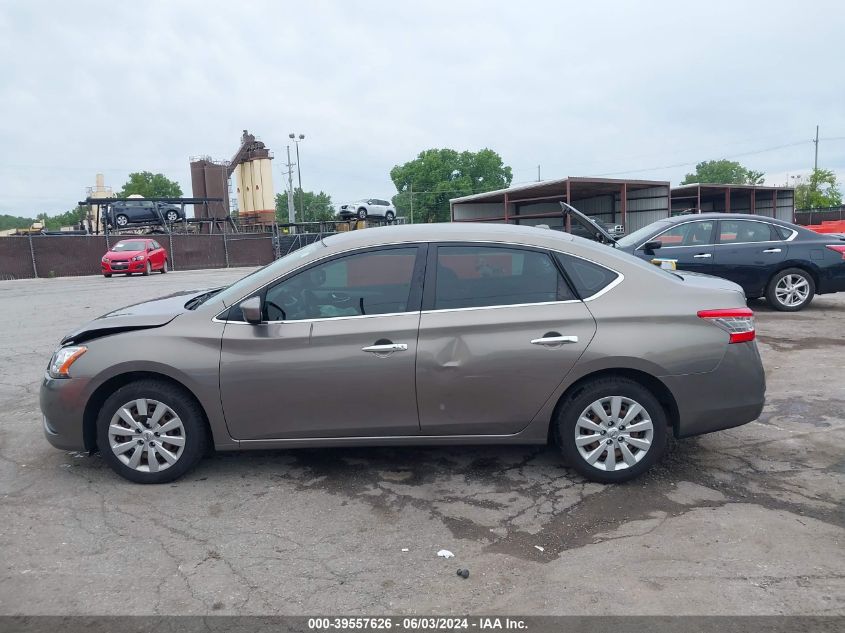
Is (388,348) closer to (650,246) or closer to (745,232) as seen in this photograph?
(650,246)

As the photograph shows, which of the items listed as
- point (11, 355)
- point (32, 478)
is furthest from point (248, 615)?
point (11, 355)

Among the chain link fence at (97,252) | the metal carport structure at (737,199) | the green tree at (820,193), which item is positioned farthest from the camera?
the green tree at (820,193)

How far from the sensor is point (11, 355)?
8.38 metres

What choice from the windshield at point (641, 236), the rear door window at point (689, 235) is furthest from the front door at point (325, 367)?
the rear door window at point (689, 235)

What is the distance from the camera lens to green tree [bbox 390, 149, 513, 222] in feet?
323

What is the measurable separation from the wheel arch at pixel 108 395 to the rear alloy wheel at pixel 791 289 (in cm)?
945

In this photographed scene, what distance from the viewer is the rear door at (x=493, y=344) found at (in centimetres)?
399

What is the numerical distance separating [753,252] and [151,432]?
9.42m

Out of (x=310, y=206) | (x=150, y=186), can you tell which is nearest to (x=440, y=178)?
(x=310, y=206)

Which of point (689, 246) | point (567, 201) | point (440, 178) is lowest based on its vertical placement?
point (689, 246)

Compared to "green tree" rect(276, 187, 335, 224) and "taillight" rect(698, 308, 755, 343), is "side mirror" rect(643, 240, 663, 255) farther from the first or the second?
"green tree" rect(276, 187, 335, 224)

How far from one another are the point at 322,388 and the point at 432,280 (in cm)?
99

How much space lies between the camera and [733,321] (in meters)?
4.10

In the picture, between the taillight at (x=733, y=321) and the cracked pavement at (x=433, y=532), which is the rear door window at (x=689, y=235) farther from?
the taillight at (x=733, y=321)
